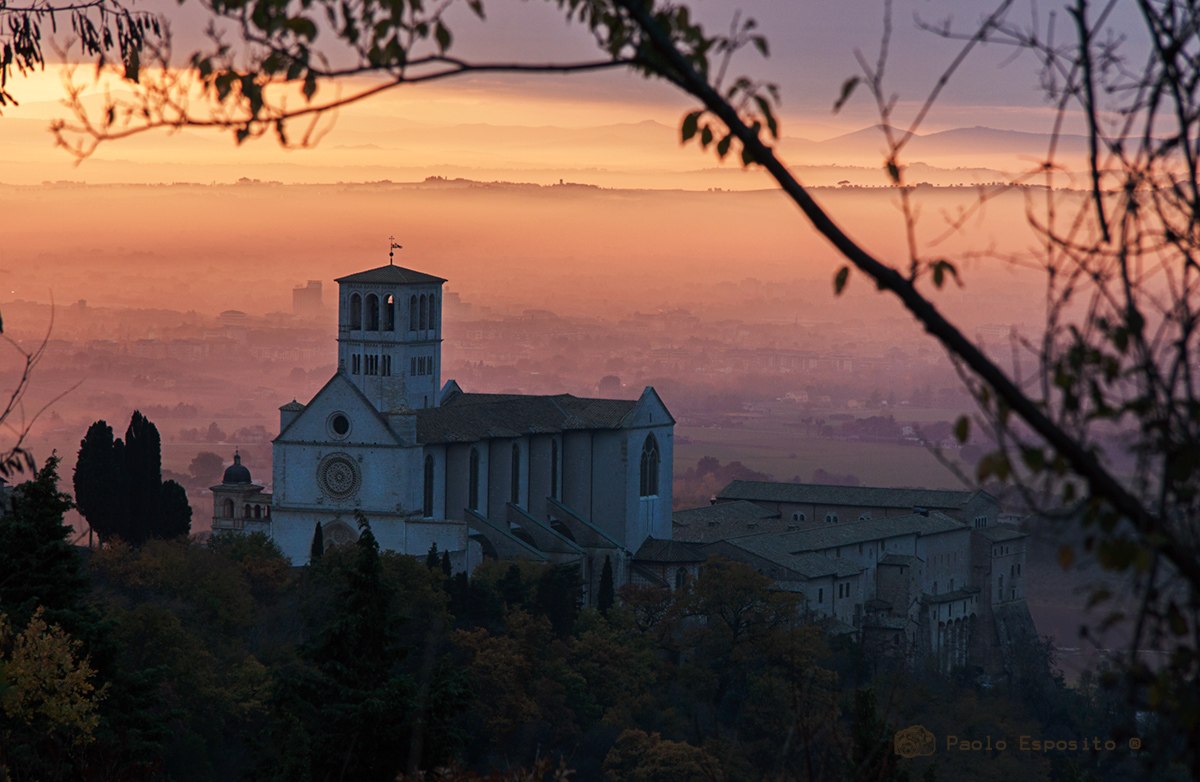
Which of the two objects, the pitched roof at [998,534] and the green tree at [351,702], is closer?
the green tree at [351,702]

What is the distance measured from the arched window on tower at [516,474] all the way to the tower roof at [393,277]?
7.87 metres

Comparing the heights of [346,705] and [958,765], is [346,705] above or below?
above

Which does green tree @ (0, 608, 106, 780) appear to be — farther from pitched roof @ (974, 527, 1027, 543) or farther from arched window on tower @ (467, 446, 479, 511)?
pitched roof @ (974, 527, 1027, 543)

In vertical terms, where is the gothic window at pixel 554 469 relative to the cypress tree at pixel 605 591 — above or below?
above

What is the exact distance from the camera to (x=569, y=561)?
5678 centimetres

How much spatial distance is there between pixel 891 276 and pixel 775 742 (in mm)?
38467

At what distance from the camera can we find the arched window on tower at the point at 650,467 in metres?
63.7

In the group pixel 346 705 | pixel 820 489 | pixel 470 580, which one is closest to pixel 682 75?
pixel 346 705

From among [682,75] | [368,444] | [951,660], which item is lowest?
[951,660]

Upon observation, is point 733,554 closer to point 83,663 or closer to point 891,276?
point 83,663

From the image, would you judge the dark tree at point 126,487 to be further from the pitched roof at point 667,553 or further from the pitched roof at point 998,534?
→ the pitched roof at point 998,534

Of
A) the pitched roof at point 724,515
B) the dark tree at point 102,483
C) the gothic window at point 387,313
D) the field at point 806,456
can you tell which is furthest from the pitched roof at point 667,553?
the field at point 806,456

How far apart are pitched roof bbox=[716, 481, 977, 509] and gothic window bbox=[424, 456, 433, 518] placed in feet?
78.9

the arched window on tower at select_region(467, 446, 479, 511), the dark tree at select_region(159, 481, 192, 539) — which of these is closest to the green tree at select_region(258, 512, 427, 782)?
the dark tree at select_region(159, 481, 192, 539)
